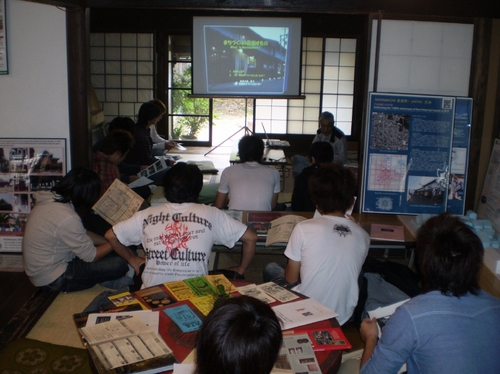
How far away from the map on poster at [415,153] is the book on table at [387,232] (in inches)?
17.9

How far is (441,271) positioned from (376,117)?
7.46 feet

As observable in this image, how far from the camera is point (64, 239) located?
2.94 meters

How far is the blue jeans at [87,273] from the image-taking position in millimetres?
3150

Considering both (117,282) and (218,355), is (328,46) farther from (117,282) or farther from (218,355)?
(218,355)

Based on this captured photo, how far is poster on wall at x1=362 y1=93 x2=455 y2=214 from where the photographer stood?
369cm

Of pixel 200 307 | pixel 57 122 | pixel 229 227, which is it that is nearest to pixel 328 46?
pixel 57 122

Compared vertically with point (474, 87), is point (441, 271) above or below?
below

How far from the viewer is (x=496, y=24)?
3.64 m

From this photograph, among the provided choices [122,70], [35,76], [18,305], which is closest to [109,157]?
[35,76]

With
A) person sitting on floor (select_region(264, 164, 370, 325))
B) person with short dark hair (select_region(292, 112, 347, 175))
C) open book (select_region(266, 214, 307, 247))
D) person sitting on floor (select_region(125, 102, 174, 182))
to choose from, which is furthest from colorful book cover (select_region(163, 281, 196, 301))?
person with short dark hair (select_region(292, 112, 347, 175))

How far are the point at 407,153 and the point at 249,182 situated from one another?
3.77 ft

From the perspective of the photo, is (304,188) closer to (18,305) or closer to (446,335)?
(18,305)

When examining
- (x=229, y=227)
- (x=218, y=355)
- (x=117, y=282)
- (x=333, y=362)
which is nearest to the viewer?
(x=218, y=355)

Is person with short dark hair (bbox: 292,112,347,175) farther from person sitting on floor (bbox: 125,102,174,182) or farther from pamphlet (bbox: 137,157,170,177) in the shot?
pamphlet (bbox: 137,157,170,177)
